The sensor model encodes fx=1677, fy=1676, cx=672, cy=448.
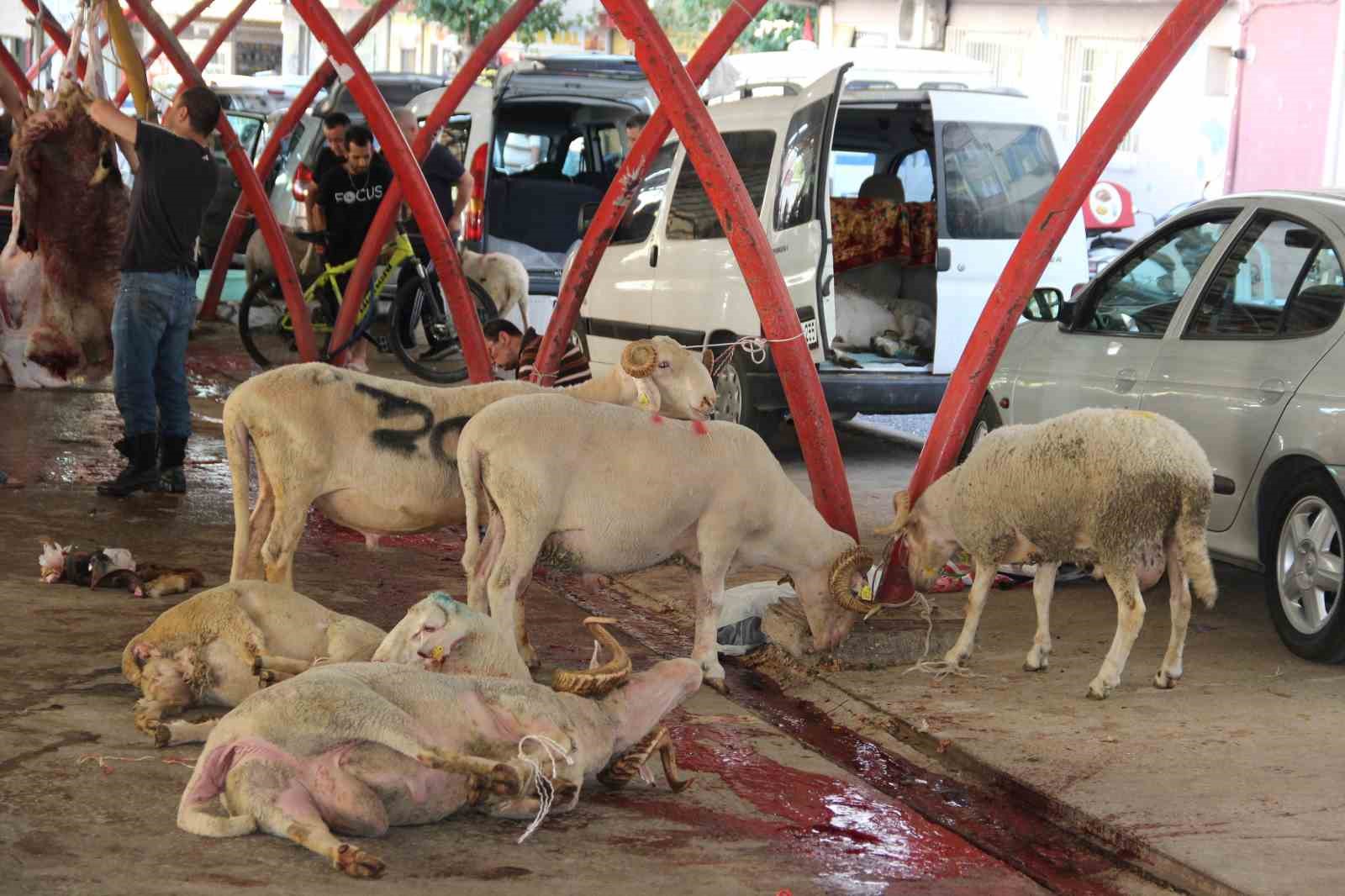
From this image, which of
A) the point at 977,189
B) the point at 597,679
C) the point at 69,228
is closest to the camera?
the point at 597,679

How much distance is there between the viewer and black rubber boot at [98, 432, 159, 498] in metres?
9.32

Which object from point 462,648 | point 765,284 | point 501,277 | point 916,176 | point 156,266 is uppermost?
point 916,176

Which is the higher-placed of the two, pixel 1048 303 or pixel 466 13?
pixel 466 13

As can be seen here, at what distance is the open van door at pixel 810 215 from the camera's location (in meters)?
9.87

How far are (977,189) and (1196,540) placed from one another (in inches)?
193

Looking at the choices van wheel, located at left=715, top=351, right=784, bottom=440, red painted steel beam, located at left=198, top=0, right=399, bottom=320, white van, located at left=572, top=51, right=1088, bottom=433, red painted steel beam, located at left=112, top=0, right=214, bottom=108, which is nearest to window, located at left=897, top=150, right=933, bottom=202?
white van, located at left=572, top=51, right=1088, bottom=433

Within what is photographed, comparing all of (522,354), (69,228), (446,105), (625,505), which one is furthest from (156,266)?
(625,505)

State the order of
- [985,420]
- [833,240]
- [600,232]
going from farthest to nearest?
[833,240] → [600,232] → [985,420]

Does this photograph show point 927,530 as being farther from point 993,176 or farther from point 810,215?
point 993,176

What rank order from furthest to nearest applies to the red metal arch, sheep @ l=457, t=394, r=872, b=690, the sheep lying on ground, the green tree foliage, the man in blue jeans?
the green tree foliage < the red metal arch < the man in blue jeans < sheep @ l=457, t=394, r=872, b=690 < the sheep lying on ground

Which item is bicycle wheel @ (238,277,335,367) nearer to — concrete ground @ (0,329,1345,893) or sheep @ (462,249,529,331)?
sheep @ (462,249,529,331)

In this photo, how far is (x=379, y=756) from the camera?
14.9 ft

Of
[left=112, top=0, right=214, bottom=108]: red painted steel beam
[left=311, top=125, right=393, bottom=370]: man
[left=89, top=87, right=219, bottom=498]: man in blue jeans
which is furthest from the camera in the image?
[left=112, top=0, right=214, bottom=108]: red painted steel beam

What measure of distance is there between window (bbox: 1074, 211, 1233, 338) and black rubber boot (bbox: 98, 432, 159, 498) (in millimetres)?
5080
